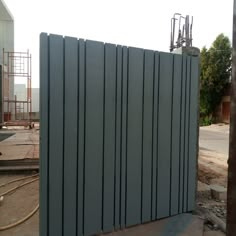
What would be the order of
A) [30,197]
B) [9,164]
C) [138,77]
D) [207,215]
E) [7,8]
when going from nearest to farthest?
1. [138,77]
2. [207,215]
3. [30,197]
4. [9,164]
5. [7,8]

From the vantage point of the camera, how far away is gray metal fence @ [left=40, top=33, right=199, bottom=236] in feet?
11.0

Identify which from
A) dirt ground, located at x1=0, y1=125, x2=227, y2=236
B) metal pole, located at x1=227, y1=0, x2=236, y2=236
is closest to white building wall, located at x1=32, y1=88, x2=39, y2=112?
dirt ground, located at x1=0, y1=125, x2=227, y2=236

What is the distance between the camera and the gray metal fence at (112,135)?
336cm

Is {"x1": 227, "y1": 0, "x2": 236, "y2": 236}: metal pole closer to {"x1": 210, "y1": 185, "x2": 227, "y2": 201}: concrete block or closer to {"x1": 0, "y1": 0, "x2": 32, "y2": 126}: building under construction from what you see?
{"x1": 210, "y1": 185, "x2": 227, "y2": 201}: concrete block

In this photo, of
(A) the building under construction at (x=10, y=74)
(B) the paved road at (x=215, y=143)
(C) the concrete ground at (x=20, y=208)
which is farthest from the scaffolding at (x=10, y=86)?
(C) the concrete ground at (x=20, y=208)

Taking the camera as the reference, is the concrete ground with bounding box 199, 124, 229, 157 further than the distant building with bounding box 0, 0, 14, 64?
No

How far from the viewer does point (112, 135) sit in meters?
3.72

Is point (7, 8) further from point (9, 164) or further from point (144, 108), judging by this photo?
point (144, 108)

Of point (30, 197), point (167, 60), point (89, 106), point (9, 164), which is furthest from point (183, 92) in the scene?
point (9, 164)

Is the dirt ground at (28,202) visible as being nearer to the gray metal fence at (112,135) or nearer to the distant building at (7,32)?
the gray metal fence at (112,135)

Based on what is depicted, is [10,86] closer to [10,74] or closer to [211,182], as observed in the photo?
[10,74]

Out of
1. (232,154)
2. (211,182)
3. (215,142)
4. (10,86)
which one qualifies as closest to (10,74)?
(10,86)

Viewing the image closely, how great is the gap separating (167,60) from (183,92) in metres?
0.49

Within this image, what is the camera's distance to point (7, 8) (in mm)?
23641
